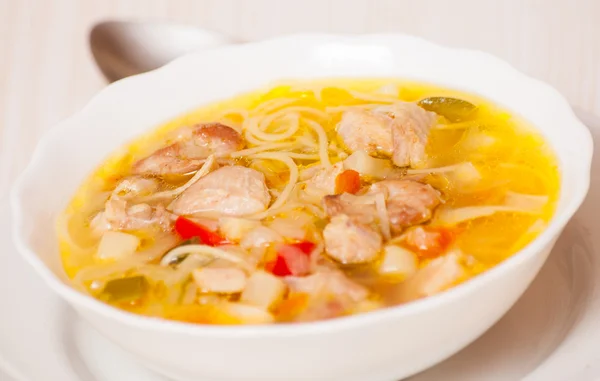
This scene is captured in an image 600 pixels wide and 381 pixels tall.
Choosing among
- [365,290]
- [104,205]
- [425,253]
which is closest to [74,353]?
[104,205]

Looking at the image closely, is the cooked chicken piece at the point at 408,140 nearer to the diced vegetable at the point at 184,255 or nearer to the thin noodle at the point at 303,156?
the thin noodle at the point at 303,156

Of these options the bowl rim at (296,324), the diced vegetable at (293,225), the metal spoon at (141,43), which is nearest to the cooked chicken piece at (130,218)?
the bowl rim at (296,324)

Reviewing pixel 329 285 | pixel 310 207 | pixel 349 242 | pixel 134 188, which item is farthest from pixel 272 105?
pixel 329 285

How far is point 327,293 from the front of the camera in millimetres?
2557

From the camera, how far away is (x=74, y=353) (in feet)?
9.71

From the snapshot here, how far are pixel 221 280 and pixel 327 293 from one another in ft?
1.20

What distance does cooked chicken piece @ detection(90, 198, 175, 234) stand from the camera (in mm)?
3098

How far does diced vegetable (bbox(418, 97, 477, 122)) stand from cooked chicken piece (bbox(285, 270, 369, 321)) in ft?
4.48

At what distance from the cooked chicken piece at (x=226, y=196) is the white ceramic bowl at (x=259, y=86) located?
545mm

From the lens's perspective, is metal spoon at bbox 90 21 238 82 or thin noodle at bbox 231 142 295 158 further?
metal spoon at bbox 90 21 238 82

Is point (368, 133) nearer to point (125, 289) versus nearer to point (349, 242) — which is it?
point (349, 242)

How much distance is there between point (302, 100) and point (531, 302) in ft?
5.50

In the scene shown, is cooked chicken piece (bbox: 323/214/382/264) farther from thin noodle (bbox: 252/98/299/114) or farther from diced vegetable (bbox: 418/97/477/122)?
thin noodle (bbox: 252/98/299/114)

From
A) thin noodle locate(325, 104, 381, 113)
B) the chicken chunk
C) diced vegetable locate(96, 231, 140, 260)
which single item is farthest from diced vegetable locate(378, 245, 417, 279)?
thin noodle locate(325, 104, 381, 113)
